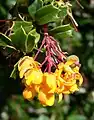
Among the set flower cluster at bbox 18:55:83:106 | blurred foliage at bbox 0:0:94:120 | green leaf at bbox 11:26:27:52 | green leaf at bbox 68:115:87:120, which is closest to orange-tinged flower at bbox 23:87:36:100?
flower cluster at bbox 18:55:83:106

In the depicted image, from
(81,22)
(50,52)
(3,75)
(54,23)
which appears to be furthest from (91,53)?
(50,52)

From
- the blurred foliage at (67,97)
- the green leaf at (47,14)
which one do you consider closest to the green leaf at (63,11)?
the green leaf at (47,14)

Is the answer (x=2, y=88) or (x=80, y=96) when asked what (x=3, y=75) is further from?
(x=80, y=96)

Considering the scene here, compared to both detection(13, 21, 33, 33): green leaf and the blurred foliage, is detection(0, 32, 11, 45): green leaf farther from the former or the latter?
the blurred foliage

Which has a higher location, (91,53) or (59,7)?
(59,7)

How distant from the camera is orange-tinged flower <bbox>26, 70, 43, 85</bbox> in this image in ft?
2.87

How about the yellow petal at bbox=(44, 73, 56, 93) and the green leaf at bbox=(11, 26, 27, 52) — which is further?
the green leaf at bbox=(11, 26, 27, 52)

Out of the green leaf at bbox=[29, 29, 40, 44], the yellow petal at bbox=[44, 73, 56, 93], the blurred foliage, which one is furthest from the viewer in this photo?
the blurred foliage

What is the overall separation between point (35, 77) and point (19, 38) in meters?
0.15

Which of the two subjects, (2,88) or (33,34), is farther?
(2,88)

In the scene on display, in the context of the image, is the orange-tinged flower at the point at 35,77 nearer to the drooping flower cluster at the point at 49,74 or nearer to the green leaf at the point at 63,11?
the drooping flower cluster at the point at 49,74

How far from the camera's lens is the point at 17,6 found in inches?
42.5

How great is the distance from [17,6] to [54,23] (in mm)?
90

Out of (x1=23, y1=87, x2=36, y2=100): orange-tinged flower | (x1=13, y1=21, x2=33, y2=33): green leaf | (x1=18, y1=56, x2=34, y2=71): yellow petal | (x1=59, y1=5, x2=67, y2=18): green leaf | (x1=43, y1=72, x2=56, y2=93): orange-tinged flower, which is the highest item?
(x1=59, y1=5, x2=67, y2=18): green leaf
